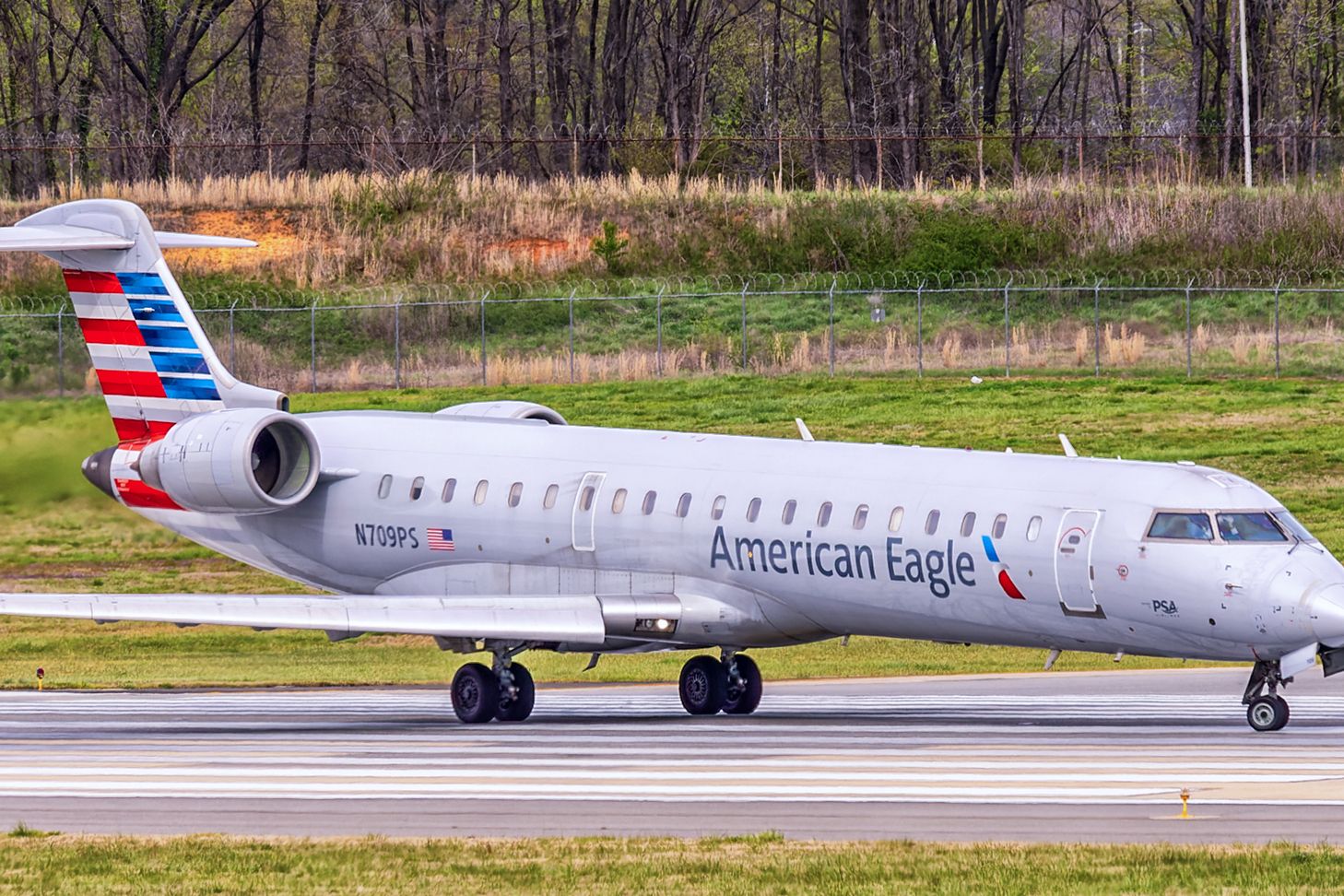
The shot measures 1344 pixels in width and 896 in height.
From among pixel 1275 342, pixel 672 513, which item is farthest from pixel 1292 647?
pixel 1275 342

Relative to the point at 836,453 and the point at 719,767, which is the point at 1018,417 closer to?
the point at 836,453

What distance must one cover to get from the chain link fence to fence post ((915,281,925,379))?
0.44 feet

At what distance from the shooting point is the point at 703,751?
22344 millimetres

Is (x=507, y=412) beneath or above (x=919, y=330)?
beneath

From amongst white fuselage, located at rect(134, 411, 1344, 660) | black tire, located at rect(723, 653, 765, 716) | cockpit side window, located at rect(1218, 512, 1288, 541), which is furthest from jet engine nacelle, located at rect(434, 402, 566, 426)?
cockpit side window, located at rect(1218, 512, 1288, 541)

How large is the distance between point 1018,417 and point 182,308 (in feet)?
87.2

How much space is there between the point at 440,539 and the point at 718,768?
9533 mm

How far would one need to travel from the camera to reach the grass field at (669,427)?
36.2 meters

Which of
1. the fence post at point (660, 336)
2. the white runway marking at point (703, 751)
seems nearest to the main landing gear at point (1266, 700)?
the white runway marking at point (703, 751)

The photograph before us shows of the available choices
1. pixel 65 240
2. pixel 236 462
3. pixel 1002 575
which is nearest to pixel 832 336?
pixel 65 240

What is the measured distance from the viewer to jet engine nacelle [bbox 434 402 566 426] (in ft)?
103

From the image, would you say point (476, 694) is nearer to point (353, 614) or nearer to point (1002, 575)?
point (353, 614)

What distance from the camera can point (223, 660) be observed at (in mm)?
39094

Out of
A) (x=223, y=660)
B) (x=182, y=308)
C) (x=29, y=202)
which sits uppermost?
(x=29, y=202)
